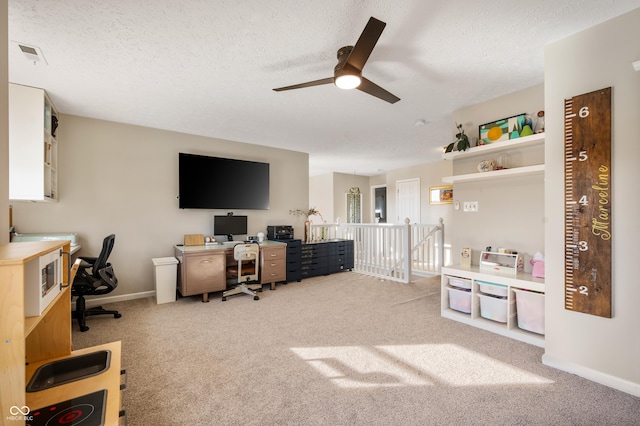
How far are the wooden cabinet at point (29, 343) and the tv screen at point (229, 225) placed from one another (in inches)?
121

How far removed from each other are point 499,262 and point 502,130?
142cm

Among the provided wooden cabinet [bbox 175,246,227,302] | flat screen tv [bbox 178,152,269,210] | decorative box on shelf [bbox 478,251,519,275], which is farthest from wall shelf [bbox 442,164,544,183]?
wooden cabinet [bbox 175,246,227,302]

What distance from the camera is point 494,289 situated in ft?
9.56

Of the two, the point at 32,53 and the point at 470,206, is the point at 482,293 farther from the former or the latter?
the point at 32,53

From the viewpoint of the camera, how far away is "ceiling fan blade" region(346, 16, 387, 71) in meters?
1.69

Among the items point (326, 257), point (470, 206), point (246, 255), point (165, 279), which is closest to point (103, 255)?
point (165, 279)

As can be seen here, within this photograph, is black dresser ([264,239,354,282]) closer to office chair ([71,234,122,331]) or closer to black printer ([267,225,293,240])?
black printer ([267,225,293,240])

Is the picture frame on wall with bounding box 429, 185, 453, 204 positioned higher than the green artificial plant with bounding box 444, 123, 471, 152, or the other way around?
the green artificial plant with bounding box 444, 123, 471, 152

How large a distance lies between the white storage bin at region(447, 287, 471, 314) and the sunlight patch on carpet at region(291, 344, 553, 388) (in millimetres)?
718

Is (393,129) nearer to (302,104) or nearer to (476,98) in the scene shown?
(476,98)

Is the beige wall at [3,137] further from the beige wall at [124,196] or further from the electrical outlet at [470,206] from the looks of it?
the electrical outlet at [470,206]

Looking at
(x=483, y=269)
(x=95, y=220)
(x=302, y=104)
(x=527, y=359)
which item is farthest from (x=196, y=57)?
(x=527, y=359)

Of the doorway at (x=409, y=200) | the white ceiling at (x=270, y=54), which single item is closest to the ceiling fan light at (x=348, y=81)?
the white ceiling at (x=270, y=54)

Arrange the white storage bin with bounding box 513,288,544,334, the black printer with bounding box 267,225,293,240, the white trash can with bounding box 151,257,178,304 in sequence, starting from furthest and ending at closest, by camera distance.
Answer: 1. the black printer with bounding box 267,225,293,240
2. the white trash can with bounding box 151,257,178,304
3. the white storage bin with bounding box 513,288,544,334
